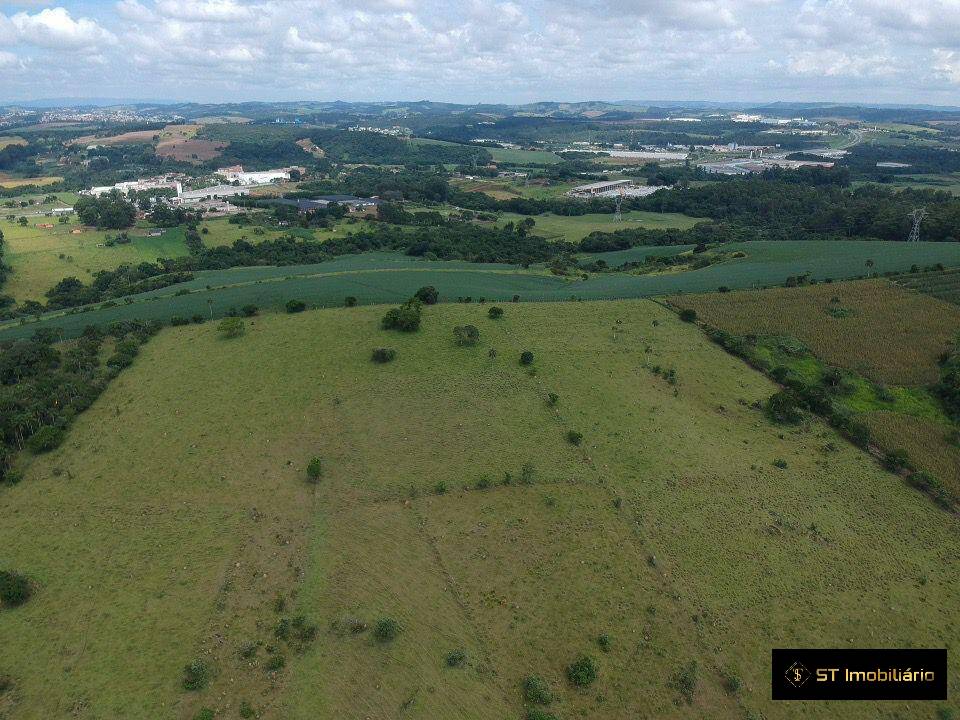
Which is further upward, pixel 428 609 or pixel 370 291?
pixel 370 291

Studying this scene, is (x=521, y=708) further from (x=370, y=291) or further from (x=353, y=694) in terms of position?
(x=370, y=291)

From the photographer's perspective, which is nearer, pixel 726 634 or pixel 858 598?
pixel 726 634

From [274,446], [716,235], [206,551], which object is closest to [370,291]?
[274,446]

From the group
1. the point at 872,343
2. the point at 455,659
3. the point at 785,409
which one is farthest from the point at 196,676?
the point at 872,343

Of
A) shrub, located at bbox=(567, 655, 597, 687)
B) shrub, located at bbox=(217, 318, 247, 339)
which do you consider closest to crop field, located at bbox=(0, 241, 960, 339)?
shrub, located at bbox=(217, 318, 247, 339)

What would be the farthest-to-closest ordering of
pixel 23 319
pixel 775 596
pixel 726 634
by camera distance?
pixel 23 319
pixel 775 596
pixel 726 634
